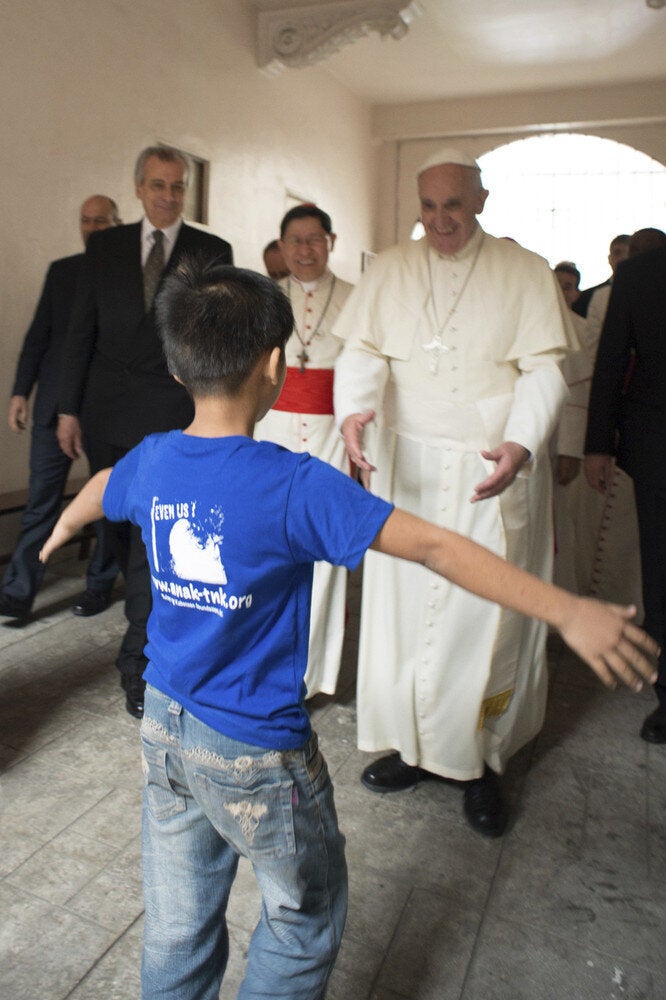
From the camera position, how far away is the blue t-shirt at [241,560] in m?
1.19

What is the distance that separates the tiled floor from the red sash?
1.14 m

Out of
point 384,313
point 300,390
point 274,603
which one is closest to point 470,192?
point 384,313

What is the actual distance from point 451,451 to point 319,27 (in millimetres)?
6022

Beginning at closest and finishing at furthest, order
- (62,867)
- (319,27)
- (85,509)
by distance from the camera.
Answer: (85,509) < (62,867) < (319,27)

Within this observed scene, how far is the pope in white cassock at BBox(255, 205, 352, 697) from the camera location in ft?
10.5

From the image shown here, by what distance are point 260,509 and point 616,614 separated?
498 mm

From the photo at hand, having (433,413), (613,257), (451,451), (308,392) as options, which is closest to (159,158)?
(308,392)

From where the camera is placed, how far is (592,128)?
31.8 ft

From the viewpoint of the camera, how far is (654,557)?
2.90m

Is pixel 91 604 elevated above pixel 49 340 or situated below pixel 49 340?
below

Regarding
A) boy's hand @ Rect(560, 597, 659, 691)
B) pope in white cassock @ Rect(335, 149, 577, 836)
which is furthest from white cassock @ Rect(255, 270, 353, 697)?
boy's hand @ Rect(560, 597, 659, 691)

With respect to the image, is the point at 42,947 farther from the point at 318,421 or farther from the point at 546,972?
the point at 318,421

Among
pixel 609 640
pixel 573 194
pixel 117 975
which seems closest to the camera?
pixel 609 640

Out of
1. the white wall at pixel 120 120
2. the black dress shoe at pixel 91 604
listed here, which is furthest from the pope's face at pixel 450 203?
the white wall at pixel 120 120
